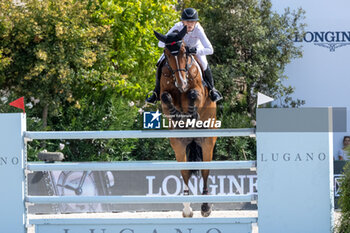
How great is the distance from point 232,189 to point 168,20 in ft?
15.5

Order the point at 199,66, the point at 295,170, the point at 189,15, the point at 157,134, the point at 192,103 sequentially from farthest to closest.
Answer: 1. the point at 199,66
2. the point at 189,15
3. the point at 192,103
4. the point at 157,134
5. the point at 295,170

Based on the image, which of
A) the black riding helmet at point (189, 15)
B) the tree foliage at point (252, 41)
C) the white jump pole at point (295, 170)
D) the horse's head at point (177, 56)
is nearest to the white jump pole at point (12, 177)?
the white jump pole at point (295, 170)

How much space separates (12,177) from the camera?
4.63 meters

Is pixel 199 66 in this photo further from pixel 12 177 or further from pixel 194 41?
pixel 12 177

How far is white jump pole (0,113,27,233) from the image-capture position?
4.63m

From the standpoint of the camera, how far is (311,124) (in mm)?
4418

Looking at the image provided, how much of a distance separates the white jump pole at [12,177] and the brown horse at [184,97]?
2.13 metres

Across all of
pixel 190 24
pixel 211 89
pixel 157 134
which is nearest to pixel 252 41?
pixel 211 89

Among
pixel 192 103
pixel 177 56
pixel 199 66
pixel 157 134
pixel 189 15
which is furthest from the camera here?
pixel 199 66

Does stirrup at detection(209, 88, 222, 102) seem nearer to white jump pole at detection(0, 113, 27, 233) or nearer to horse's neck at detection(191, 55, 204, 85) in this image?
horse's neck at detection(191, 55, 204, 85)

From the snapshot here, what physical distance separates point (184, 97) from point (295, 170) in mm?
2467

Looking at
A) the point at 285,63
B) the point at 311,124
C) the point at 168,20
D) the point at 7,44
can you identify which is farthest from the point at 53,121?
the point at 311,124

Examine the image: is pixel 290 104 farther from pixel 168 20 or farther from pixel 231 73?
pixel 168 20

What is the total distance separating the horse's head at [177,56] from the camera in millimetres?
6531
